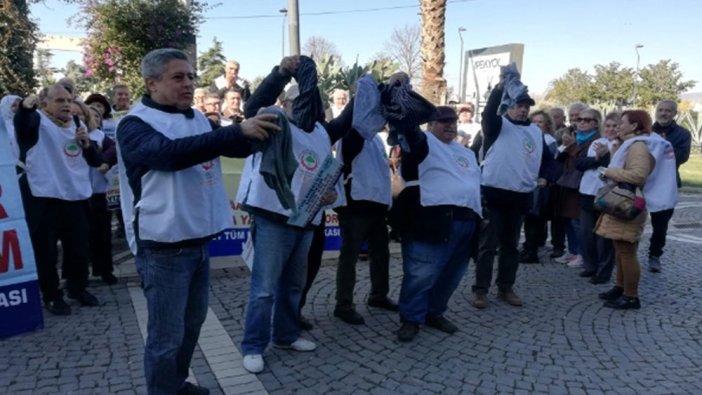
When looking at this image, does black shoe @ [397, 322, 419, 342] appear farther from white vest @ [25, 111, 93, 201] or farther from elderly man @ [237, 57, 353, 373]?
white vest @ [25, 111, 93, 201]

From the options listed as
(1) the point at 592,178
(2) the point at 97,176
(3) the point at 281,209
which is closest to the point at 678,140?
(1) the point at 592,178

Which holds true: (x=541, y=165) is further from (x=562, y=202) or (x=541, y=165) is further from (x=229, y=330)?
(x=229, y=330)

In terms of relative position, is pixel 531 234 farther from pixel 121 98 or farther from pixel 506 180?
pixel 121 98

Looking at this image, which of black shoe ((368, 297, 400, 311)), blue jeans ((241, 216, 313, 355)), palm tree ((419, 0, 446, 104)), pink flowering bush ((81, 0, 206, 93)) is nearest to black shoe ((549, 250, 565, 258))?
black shoe ((368, 297, 400, 311))

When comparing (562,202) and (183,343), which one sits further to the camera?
(562,202)

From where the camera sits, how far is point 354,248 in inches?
178

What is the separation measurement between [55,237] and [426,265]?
3.27m

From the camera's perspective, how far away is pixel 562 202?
6930 millimetres

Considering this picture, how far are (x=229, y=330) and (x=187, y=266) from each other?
1.74m

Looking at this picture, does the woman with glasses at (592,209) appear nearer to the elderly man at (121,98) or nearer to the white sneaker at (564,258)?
the white sneaker at (564,258)

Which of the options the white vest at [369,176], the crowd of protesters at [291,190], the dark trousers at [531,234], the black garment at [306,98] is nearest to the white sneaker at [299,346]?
the crowd of protesters at [291,190]

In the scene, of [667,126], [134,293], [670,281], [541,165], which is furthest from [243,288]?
[667,126]

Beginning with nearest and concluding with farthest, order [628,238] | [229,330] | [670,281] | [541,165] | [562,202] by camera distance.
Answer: [229,330] → [628,238] → [541,165] → [670,281] → [562,202]

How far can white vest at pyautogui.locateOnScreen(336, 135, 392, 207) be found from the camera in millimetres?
4367
